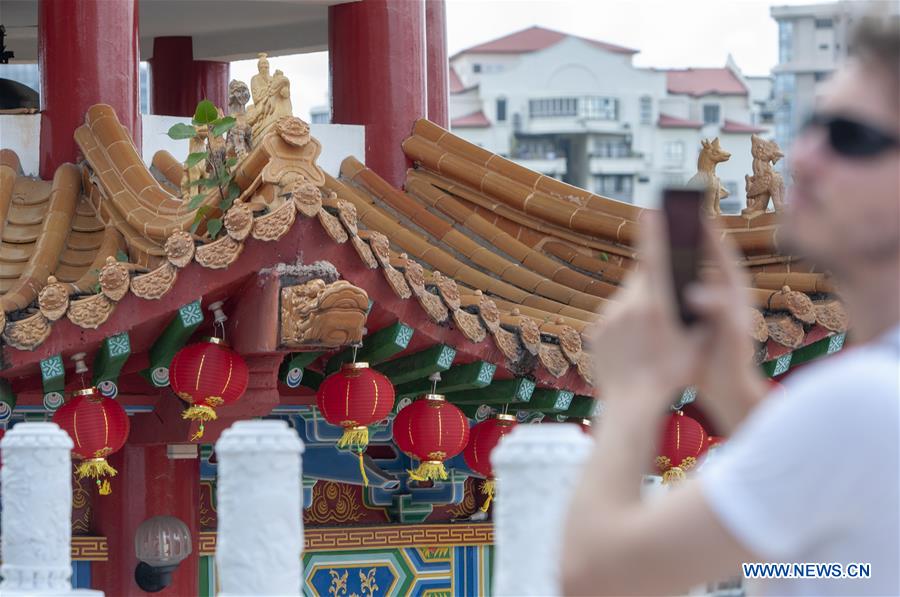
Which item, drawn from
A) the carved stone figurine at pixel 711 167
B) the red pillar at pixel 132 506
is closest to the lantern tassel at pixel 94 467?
the red pillar at pixel 132 506

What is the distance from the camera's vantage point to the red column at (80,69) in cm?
840

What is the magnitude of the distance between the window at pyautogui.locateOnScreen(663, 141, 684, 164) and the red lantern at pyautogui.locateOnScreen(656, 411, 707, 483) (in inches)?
1897

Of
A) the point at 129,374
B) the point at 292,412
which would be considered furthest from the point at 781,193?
the point at 129,374

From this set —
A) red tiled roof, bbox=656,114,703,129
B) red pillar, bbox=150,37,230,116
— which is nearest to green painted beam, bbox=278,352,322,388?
red pillar, bbox=150,37,230,116

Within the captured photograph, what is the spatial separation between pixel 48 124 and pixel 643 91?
165ft

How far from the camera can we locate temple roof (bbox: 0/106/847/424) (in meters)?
6.94

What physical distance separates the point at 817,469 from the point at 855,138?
0.46m

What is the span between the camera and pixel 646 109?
57.7 meters

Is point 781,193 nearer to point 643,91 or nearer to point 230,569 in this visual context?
point 230,569

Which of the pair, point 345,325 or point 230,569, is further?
point 345,325

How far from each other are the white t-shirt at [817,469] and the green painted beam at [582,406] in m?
6.00

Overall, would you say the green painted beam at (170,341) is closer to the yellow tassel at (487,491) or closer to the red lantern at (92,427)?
the red lantern at (92,427)

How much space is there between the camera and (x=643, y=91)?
57781 millimetres

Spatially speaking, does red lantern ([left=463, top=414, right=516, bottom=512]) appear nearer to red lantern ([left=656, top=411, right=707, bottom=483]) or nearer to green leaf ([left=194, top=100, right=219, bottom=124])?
red lantern ([left=656, top=411, right=707, bottom=483])
